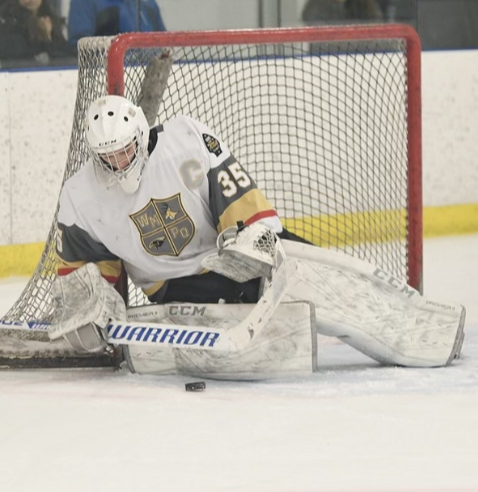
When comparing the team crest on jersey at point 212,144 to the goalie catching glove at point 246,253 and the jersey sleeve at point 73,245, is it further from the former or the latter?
the jersey sleeve at point 73,245

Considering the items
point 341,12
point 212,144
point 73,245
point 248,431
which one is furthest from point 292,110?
point 248,431

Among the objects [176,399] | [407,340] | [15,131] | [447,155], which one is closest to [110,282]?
[176,399]

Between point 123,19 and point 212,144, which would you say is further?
point 123,19

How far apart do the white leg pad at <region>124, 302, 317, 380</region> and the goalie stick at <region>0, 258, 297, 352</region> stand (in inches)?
3.0

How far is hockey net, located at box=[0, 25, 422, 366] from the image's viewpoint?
4043 millimetres

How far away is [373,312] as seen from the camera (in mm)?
3773

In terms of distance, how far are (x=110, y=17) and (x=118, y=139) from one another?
239 centimetres

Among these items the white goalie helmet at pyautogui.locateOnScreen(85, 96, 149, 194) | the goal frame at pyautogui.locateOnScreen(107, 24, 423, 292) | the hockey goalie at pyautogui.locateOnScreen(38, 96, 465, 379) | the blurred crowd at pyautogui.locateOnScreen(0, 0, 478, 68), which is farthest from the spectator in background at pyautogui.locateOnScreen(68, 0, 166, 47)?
the white goalie helmet at pyautogui.locateOnScreen(85, 96, 149, 194)

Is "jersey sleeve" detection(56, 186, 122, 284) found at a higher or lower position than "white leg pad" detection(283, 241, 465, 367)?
higher

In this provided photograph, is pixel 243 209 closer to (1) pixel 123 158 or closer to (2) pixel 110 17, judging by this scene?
(1) pixel 123 158

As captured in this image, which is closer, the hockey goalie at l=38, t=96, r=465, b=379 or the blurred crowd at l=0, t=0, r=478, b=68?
the hockey goalie at l=38, t=96, r=465, b=379

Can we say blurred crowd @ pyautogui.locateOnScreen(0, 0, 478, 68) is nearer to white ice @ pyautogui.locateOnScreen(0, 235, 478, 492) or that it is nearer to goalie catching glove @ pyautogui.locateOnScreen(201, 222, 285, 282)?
white ice @ pyautogui.locateOnScreen(0, 235, 478, 492)

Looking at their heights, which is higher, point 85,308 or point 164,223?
point 164,223

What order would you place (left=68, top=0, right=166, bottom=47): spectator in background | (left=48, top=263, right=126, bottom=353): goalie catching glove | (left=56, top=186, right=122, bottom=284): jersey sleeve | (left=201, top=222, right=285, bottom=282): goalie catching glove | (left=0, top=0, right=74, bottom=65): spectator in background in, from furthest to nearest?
(left=68, top=0, right=166, bottom=47): spectator in background, (left=0, top=0, right=74, bottom=65): spectator in background, (left=56, top=186, right=122, bottom=284): jersey sleeve, (left=48, top=263, right=126, bottom=353): goalie catching glove, (left=201, top=222, right=285, bottom=282): goalie catching glove
